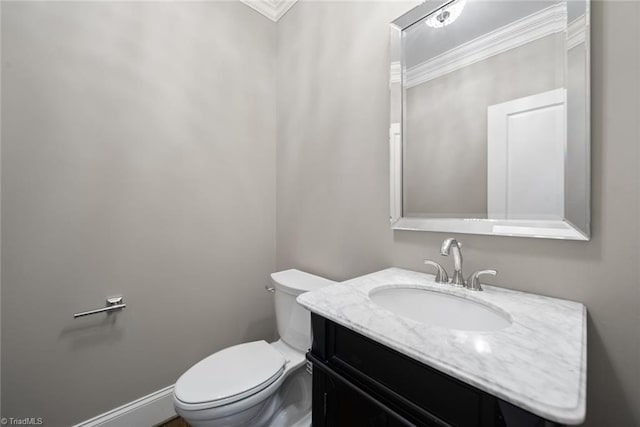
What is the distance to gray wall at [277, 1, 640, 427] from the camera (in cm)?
67

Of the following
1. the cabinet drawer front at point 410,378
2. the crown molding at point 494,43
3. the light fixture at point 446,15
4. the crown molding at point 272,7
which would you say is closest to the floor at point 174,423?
the cabinet drawer front at point 410,378

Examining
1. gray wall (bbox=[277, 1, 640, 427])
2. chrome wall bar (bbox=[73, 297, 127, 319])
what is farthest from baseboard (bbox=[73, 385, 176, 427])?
gray wall (bbox=[277, 1, 640, 427])

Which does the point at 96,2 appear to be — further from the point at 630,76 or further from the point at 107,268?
the point at 630,76

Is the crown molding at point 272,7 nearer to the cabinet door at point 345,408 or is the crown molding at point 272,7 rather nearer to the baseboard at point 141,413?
the cabinet door at point 345,408

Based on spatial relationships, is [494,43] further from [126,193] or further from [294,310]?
[126,193]

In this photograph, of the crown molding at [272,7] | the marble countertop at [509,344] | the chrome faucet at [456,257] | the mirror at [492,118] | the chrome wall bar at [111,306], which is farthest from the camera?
the crown molding at [272,7]

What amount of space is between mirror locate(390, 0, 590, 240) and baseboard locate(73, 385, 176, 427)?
161 cm

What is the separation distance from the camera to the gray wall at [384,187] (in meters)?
0.67

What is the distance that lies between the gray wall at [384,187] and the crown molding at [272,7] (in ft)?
0.17

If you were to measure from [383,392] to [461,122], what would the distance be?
98 centimetres

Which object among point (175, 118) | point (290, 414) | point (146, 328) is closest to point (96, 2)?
point (175, 118)

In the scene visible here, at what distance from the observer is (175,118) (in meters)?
1.42

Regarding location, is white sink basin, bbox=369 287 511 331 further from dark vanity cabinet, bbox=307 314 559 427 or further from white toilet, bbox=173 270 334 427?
white toilet, bbox=173 270 334 427

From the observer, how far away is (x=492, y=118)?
906 millimetres
